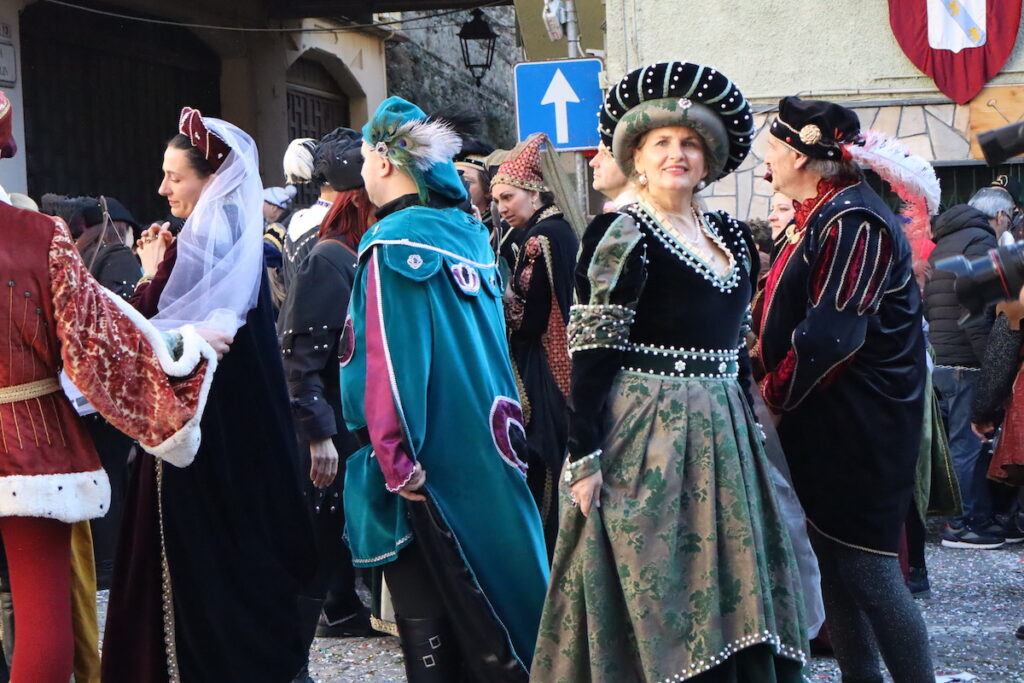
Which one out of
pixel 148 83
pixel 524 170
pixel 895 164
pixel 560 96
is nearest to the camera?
pixel 895 164

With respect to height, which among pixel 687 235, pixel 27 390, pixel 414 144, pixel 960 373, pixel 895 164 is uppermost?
pixel 414 144

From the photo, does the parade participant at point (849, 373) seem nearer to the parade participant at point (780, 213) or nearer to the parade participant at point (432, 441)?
the parade participant at point (432, 441)

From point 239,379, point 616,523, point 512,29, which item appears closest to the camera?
point 616,523

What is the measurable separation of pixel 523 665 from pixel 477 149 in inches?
142

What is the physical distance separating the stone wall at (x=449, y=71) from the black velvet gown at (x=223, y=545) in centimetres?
1396

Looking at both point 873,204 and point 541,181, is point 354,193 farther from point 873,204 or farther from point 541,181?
point 873,204

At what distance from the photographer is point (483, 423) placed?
365 cm

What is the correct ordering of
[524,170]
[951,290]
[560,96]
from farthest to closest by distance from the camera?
[560,96]
[951,290]
[524,170]

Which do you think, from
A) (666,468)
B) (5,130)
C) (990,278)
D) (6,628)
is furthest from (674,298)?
(6,628)

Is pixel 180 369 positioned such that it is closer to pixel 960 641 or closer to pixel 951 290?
pixel 960 641

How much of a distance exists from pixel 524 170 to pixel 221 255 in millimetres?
2287

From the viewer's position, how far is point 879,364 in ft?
12.6

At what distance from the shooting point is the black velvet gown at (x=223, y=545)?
3650 millimetres

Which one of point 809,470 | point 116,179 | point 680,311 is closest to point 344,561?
point 809,470
